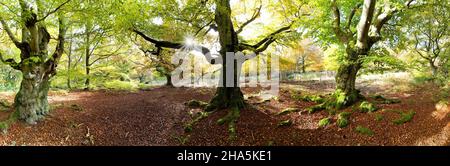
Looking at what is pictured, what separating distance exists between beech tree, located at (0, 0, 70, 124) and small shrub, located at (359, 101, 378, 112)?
9335 mm

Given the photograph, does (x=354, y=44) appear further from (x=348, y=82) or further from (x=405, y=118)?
(x=405, y=118)

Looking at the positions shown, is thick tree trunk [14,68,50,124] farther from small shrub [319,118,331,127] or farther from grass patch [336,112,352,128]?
grass patch [336,112,352,128]

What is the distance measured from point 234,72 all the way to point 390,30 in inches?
271

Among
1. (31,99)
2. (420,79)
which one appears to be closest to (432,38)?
(420,79)

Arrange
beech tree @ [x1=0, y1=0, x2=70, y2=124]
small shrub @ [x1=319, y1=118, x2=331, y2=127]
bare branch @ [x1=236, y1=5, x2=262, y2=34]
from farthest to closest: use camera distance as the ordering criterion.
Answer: bare branch @ [x1=236, y1=5, x2=262, y2=34], small shrub @ [x1=319, y1=118, x2=331, y2=127], beech tree @ [x1=0, y1=0, x2=70, y2=124]

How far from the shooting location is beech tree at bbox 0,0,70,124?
301 inches

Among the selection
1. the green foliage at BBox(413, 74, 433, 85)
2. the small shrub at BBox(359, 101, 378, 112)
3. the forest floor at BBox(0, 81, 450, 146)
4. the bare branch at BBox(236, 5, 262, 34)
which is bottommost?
the forest floor at BBox(0, 81, 450, 146)

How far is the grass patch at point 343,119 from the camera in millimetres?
8391

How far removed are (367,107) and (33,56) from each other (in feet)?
34.3

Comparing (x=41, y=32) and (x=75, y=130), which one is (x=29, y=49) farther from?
(x=75, y=130)

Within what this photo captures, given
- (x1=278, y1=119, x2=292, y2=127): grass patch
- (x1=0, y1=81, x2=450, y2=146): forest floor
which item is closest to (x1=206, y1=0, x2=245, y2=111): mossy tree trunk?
(x1=0, y1=81, x2=450, y2=146): forest floor

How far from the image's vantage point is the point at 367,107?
8.88 m

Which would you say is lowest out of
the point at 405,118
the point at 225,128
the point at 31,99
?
the point at 225,128

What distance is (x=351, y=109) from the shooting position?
30.4ft
